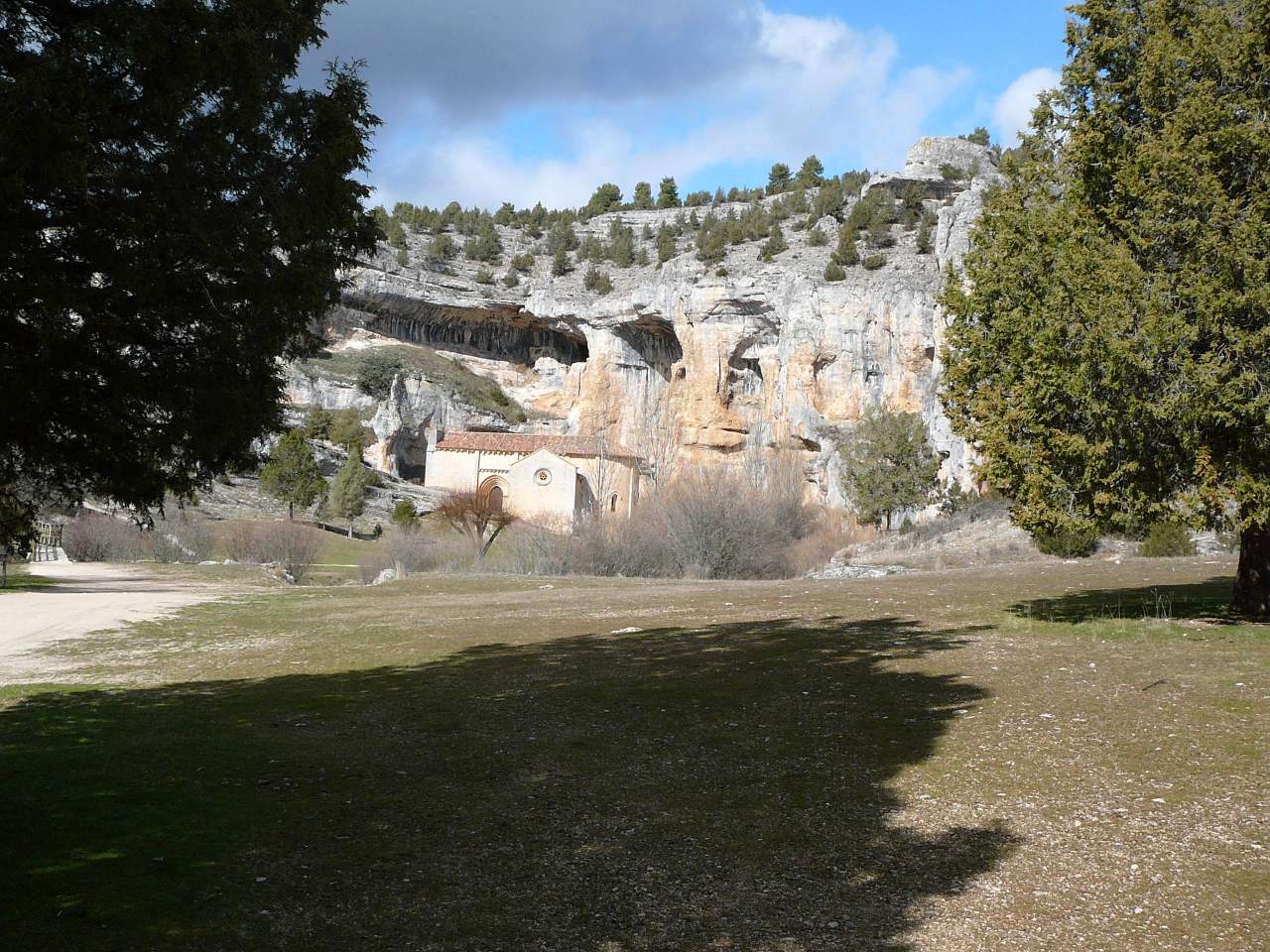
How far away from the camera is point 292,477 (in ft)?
175

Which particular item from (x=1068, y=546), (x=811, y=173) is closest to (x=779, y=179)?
(x=811, y=173)

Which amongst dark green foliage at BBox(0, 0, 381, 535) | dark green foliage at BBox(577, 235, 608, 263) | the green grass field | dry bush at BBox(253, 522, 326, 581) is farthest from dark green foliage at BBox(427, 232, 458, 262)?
dark green foliage at BBox(0, 0, 381, 535)

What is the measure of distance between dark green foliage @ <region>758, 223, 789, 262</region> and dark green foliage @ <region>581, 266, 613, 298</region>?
11964mm

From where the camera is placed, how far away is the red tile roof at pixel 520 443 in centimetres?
6819

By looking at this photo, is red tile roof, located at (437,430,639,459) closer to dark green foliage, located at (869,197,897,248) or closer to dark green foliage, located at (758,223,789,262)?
dark green foliage, located at (758,223,789,262)

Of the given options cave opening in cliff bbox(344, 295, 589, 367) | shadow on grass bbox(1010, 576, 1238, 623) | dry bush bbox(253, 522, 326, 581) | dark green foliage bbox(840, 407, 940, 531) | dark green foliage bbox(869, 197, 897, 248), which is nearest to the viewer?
shadow on grass bbox(1010, 576, 1238, 623)

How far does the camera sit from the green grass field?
4.32 meters

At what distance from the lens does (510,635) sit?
14.0 metres

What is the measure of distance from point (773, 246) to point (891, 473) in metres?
34.9

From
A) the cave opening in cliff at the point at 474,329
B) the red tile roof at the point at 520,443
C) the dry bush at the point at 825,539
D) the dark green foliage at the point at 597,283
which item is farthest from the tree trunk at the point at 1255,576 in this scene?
the cave opening in cliff at the point at 474,329

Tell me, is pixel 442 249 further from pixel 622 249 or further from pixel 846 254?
pixel 846 254

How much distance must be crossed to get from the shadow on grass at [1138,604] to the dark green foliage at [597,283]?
63951 millimetres

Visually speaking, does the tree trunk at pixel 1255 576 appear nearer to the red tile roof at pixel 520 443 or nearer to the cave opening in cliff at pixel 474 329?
the red tile roof at pixel 520 443

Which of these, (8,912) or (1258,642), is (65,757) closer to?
(8,912)
